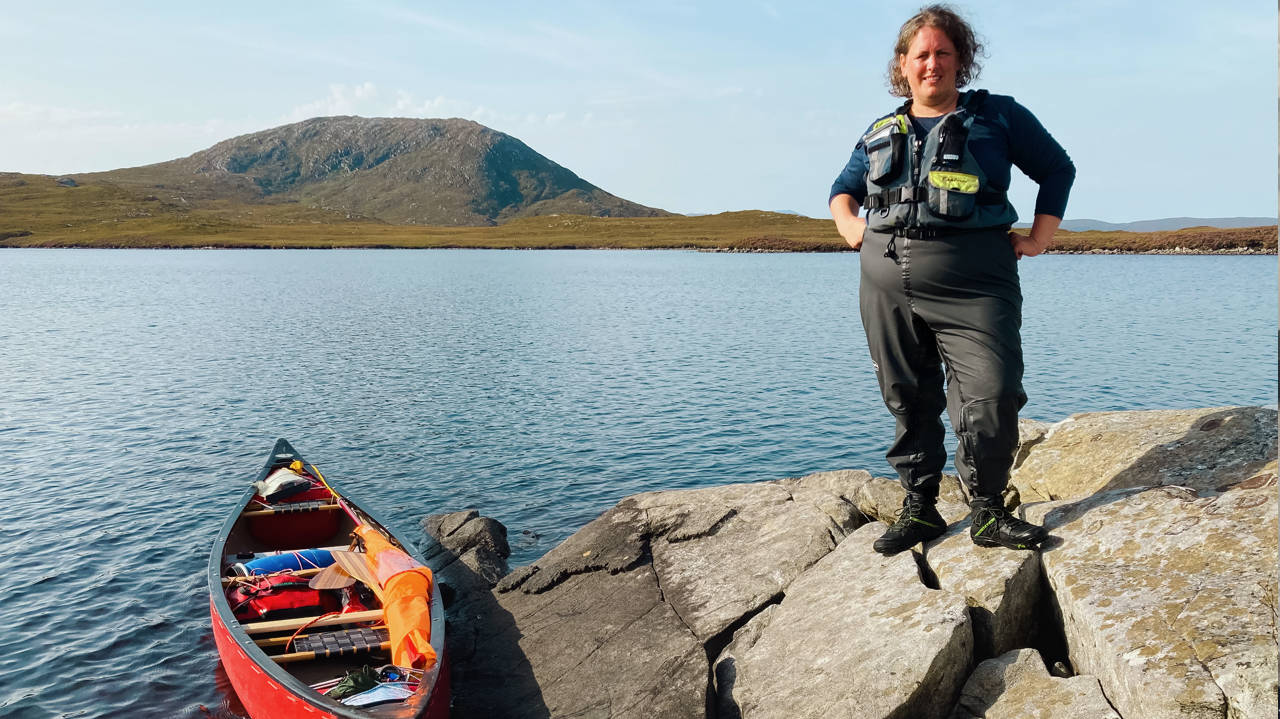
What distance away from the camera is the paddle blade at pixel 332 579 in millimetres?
11500

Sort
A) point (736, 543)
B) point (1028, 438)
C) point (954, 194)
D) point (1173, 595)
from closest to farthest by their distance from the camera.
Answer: point (1173, 595) < point (954, 194) < point (736, 543) < point (1028, 438)

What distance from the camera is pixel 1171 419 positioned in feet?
33.5

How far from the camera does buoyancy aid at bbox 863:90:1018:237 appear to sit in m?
6.86

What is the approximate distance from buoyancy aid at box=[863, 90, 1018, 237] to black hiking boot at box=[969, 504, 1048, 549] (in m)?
2.55

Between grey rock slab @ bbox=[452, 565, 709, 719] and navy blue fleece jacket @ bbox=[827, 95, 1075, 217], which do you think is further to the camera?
grey rock slab @ bbox=[452, 565, 709, 719]

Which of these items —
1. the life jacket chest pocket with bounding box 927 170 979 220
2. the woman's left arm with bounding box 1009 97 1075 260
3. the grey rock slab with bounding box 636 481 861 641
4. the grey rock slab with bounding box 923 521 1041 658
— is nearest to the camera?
the life jacket chest pocket with bounding box 927 170 979 220

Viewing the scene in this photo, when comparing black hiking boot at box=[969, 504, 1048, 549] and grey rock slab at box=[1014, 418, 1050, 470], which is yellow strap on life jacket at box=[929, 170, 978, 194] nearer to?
black hiking boot at box=[969, 504, 1048, 549]

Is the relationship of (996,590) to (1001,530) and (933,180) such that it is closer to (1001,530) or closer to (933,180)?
(1001,530)

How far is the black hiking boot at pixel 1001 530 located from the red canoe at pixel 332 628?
17.9ft

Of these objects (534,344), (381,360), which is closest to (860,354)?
(534,344)

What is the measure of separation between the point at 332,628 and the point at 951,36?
31.2ft

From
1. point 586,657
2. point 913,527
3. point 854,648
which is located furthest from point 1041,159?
point 586,657

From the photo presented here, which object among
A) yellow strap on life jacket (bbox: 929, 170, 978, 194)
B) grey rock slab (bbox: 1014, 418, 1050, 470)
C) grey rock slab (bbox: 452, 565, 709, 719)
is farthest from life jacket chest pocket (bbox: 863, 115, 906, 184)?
grey rock slab (bbox: 1014, 418, 1050, 470)

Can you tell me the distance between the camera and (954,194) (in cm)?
685
